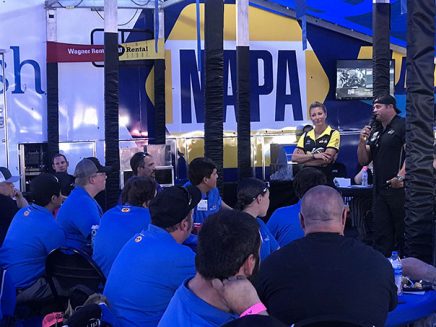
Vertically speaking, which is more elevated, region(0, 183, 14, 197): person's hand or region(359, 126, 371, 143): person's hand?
region(359, 126, 371, 143): person's hand

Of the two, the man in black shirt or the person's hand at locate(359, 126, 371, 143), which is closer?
the man in black shirt

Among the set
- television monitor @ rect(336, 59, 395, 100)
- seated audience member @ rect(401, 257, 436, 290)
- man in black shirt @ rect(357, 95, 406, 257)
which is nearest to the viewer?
seated audience member @ rect(401, 257, 436, 290)

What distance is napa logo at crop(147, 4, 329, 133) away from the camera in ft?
35.2

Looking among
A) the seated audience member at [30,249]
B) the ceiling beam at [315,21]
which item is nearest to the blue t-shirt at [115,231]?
the seated audience member at [30,249]

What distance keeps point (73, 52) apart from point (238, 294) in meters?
8.75

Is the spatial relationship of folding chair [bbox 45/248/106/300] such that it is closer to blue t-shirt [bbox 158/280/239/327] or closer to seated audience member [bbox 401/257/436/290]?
seated audience member [bbox 401/257/436/290]

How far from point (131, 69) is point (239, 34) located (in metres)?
2.02

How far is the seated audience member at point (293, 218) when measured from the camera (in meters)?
4.06

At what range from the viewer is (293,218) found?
407 centimetres

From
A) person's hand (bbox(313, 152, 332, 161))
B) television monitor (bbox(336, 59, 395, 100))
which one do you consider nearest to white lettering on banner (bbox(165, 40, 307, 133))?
television monitor (bbox(336, 59, 395, 100))

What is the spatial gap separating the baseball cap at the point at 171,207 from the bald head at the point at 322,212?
60 cm

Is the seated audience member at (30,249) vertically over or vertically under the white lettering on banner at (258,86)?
under

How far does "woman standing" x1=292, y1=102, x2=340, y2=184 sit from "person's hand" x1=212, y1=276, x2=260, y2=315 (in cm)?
495

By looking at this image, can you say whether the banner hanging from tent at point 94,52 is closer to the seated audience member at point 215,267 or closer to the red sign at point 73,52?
the red sign at point 73,52
